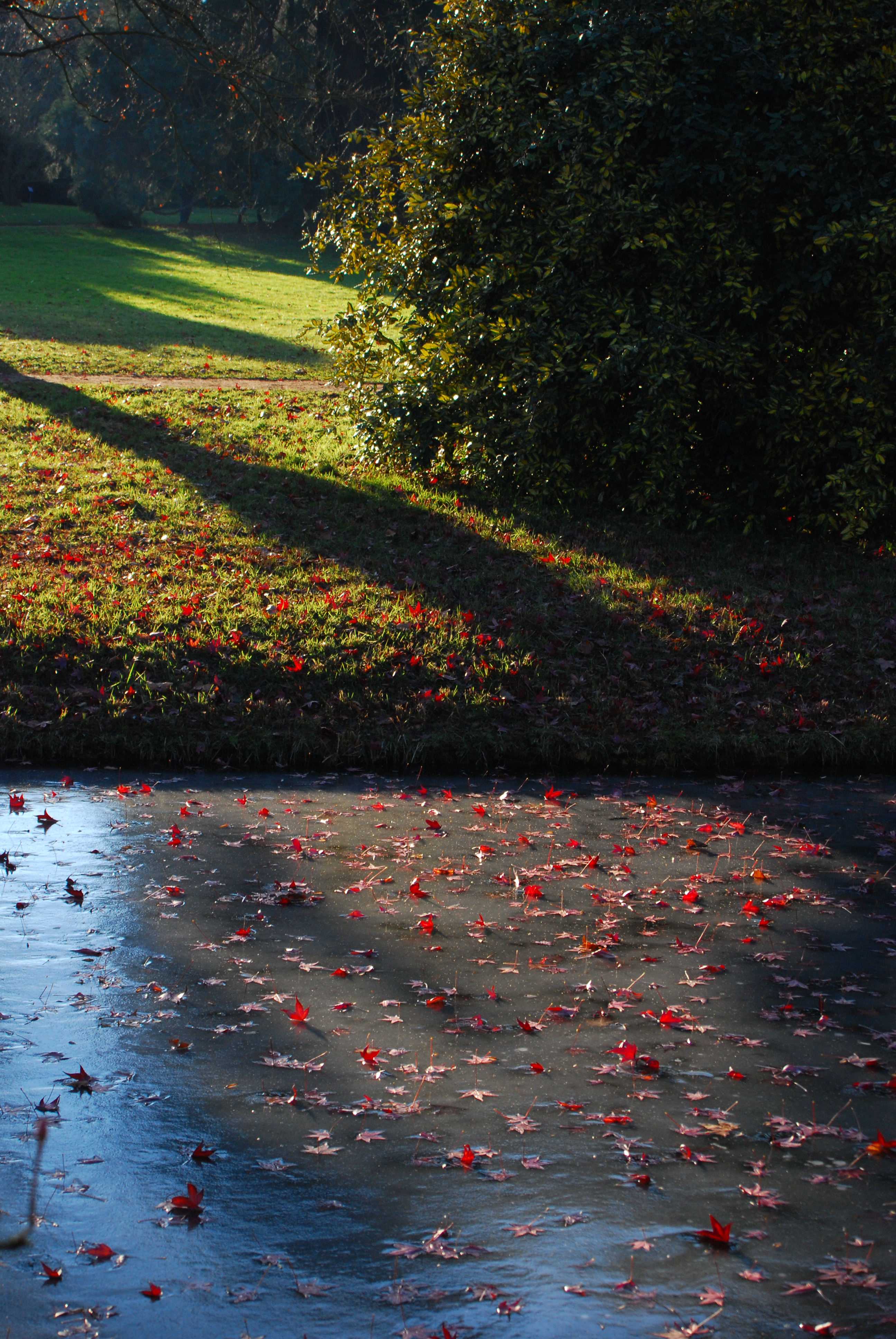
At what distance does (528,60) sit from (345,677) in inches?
252

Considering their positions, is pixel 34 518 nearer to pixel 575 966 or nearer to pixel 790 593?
pixel 790 593

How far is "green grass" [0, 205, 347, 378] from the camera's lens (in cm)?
1986

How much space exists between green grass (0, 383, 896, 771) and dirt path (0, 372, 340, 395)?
183 inches

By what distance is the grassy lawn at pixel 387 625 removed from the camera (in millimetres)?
7781

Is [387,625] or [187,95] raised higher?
[187,95]

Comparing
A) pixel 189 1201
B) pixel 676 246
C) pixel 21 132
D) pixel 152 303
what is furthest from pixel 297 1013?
pixel 21 132

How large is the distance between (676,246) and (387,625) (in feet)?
14.8

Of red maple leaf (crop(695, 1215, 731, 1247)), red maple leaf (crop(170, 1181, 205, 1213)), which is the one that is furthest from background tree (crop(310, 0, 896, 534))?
red maple leaf (crop(170, 1181, 205, 1213))

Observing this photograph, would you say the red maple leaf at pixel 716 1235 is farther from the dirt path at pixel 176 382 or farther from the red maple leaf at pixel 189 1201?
the dirt path at pixel 176 382

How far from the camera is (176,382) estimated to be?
58.1 ft

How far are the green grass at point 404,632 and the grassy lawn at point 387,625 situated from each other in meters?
0.02

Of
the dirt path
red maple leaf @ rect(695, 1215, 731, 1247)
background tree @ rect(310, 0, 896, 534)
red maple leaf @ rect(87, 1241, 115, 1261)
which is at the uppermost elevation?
background tree @ rect(310, 0, 896, 534)

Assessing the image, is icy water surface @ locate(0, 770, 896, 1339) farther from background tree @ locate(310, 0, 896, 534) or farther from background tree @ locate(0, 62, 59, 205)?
background tree @ locate(0, 62, 59, 205)

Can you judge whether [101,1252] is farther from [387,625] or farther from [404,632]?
[387,625]
